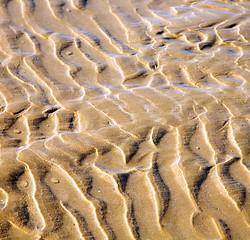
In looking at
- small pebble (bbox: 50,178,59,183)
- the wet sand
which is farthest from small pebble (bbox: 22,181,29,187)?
small pebble (bbox: 50,178,59,183)

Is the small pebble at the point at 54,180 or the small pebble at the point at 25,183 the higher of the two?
the small pebble at the point at 25,183

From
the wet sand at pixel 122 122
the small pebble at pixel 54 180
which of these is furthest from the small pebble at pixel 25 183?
the small pebble at pixel 54 180

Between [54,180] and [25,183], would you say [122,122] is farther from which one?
[25,183]

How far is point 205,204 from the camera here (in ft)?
7.61

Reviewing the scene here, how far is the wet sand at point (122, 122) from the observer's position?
224 cm


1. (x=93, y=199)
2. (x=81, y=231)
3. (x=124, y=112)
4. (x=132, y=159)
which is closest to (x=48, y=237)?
(x=81, y=231)

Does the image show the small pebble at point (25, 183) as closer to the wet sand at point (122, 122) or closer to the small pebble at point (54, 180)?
the wet sand at point (122, 122)

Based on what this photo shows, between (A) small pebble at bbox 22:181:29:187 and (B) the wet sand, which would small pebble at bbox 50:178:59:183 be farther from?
(A) small pebble at bbox 22:181:29:187

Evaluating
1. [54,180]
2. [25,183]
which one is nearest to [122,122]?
[54,180]

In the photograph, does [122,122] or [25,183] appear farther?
[122,122]

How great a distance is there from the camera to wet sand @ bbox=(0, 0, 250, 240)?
224 cm

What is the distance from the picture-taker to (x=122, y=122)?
2.99m

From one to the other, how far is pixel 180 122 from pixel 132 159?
0.59 meters

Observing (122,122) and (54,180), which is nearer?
(54,180)
